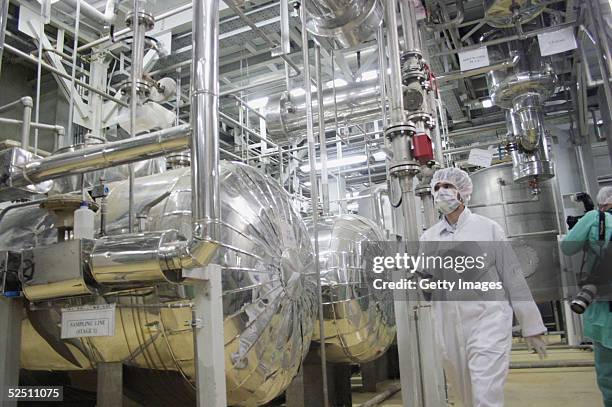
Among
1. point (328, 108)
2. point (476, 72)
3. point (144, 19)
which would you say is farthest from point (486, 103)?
point (144, 19)

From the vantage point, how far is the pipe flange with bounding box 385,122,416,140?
2150mm

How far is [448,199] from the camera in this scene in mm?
2381

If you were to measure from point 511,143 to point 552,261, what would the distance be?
1.57m

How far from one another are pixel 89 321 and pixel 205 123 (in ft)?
2.29

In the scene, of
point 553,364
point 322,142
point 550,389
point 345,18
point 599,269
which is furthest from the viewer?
point 553,364

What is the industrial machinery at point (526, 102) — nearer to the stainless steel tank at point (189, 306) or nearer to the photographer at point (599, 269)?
the photographer at point (599, 269)

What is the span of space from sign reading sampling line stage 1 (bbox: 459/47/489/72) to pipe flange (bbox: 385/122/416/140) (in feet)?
6.85

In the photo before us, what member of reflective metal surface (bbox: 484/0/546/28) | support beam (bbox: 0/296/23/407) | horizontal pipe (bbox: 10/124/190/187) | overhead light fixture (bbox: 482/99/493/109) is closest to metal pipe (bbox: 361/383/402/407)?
support beam (bbox: 0/296/23/407)

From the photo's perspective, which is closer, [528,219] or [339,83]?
[339,83]

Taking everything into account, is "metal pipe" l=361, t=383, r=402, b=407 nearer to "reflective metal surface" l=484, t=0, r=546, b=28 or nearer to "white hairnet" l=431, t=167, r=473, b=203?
"white hairnet" l=431, t=167, r=473, b=203

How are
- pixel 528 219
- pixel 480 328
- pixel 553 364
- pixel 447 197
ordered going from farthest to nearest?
pixel 528 219 < pixel 553 364 < pixel 447 197 < pixel 480 328

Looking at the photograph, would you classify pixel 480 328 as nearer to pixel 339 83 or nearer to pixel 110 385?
pixel 110 385

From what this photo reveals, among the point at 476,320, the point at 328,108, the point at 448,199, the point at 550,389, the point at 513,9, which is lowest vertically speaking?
the point at 550,389

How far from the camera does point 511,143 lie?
503cm
